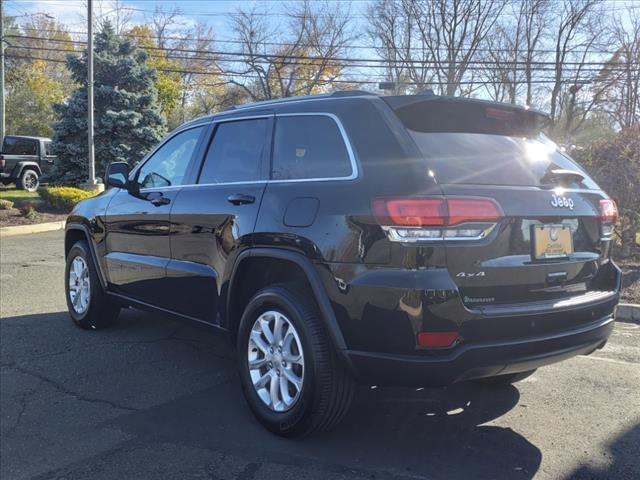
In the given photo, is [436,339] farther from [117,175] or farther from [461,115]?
[117,175]

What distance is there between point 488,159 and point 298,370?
5.05 ft

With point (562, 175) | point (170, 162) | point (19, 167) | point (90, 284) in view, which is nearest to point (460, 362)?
point (562, 175)

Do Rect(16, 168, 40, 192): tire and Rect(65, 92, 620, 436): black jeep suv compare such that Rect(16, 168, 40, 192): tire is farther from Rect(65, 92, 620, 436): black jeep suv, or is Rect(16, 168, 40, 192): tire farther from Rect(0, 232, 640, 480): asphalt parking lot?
Rect(65, 92, 620, 436): black jeep suv

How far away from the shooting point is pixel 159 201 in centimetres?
441

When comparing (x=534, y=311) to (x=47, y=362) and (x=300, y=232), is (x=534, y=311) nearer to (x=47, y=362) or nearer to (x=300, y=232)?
(x=300, y=232)

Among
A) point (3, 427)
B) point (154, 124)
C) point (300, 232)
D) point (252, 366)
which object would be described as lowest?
point (3, 427)

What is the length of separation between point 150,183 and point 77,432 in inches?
81.9

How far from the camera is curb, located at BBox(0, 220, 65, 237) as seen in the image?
1273cm

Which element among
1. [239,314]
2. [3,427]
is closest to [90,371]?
[3,427]

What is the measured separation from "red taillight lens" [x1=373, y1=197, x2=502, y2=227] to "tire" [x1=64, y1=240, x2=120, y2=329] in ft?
11.0

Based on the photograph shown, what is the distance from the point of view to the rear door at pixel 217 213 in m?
3.56

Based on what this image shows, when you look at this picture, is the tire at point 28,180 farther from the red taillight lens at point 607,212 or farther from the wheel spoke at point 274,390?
the red taillight lens at point 607,212

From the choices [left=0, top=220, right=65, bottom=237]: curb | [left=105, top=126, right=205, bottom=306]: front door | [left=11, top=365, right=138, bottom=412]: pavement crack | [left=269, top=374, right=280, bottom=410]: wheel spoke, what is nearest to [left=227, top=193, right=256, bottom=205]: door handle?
[left=105, top=126, right=205, bottom=306]: front door

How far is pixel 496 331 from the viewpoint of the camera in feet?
9.04
